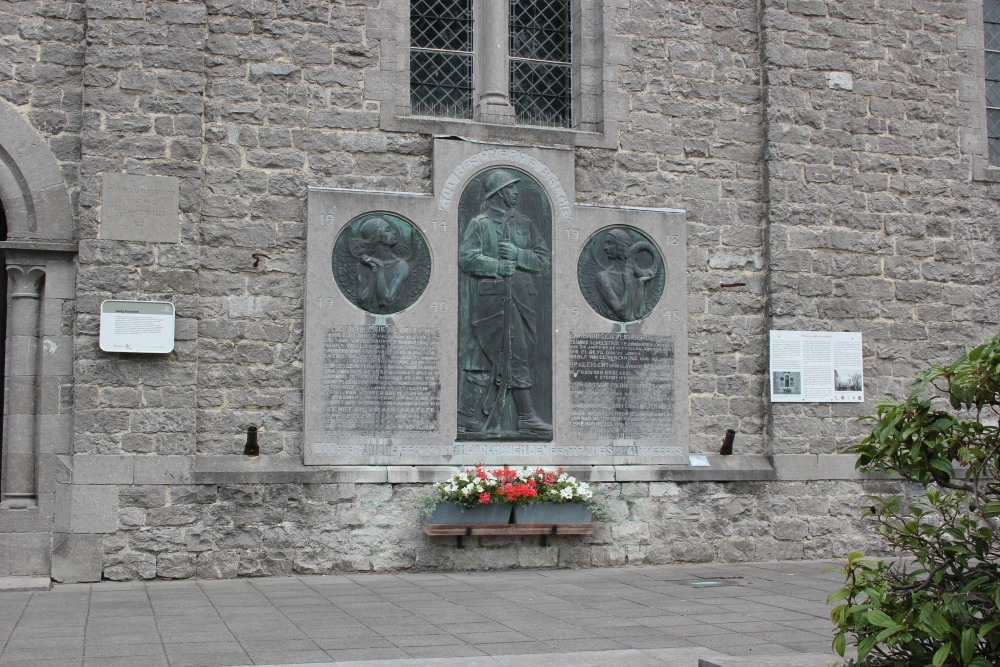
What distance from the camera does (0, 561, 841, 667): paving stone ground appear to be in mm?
5848

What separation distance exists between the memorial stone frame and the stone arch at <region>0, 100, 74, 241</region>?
2076mm

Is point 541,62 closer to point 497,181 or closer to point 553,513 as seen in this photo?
point 497,181

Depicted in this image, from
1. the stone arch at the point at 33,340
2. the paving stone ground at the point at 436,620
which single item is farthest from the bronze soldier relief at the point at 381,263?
the paving stone ground at the point at 436,620

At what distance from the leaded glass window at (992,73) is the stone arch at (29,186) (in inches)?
369

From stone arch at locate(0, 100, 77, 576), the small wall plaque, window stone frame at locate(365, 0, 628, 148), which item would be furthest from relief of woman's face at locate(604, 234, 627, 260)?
stone arch at locate(0, 100, 77, 576)

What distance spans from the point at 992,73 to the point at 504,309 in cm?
637

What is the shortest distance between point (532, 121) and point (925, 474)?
6988 millimetres

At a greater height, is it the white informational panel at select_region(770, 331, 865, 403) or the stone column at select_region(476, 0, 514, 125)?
the stone column at select_region(476, 0, 514, 125)

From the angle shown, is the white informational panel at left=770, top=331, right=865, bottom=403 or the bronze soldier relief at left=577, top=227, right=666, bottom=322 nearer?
the bronze soldier relief at left=577, top=227, right=666, bottom=322

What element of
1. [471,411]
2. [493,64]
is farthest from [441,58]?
[471,411]

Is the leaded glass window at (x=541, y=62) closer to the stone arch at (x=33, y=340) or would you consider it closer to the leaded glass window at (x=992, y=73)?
the stone arch at (x=33, y=340)

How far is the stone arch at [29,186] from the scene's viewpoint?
909cm

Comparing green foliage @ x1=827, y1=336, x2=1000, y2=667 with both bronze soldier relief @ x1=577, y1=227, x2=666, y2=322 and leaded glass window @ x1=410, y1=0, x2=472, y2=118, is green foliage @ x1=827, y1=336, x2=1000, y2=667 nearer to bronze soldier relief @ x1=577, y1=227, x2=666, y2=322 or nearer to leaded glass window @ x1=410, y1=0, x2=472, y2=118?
bronze soldier relief @ x1=577, y1=227, x2=666, y2=322

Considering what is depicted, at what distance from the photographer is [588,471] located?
32.6 feet
